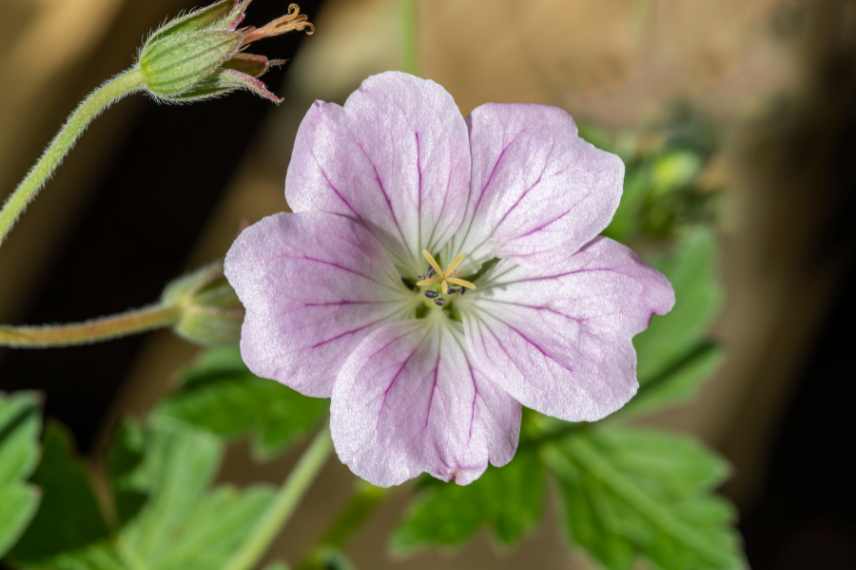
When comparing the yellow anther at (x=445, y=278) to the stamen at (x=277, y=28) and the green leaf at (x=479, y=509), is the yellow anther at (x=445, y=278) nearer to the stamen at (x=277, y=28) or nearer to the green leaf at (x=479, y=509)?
the stamen at (x=277, y=28)

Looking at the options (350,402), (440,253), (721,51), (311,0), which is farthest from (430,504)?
(311,0)

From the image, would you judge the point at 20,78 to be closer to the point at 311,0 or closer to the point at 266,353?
the point at 311,0

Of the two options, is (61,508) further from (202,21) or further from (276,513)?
(202,21)

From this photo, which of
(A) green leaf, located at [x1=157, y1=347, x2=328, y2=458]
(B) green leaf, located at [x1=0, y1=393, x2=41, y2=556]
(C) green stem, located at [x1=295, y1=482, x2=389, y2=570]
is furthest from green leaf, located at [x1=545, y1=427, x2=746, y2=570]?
(B) green leaf, located at [x1=0, y1=393, x2=41, y2=556]

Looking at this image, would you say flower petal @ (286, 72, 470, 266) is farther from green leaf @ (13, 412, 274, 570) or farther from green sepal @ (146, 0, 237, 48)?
green leaf @ (13, 412, 274, 570)

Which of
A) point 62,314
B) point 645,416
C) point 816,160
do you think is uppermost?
point 62,314

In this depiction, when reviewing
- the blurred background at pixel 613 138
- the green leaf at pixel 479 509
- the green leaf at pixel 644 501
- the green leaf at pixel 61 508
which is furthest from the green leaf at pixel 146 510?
the blurred background at pixel 613 138
